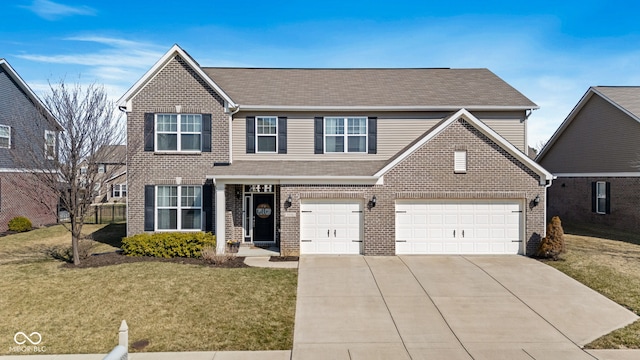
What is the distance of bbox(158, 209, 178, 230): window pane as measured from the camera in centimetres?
1588

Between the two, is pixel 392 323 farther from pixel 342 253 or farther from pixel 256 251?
pixel 256 251

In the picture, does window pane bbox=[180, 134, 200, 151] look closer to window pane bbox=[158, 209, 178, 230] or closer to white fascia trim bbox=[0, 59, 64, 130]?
window pane bbox=[158, 209, 178, 230]

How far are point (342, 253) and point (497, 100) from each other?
10.2 m

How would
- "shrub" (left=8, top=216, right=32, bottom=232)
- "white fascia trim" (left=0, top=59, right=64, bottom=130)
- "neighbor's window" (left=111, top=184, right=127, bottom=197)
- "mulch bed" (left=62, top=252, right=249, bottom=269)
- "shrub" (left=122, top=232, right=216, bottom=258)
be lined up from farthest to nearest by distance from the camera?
"neighbor's window" (left=111, top=184, right=127, bottom=197), "white fascia trim" (left=0, top=59, right=64, bottom=130), "shrub" (left=8, top=216, right=32, bottom=232), "shrub" (left=122, top=232, right=216, bottom=258), "mulch bed" (left=62, top=252, right=249, bottom=269)

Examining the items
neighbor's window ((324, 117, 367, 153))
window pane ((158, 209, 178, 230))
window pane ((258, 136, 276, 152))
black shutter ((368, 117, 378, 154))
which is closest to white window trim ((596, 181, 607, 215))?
black shutter ((368, 117, 378, 154))

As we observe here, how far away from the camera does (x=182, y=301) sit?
994 centimetres

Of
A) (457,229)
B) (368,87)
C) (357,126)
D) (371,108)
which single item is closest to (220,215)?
(357,126)

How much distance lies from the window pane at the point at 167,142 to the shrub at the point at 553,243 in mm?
15221

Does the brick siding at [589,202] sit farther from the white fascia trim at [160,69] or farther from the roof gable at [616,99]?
the white fascia trim at [160,69]

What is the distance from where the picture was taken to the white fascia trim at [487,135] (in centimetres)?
1462

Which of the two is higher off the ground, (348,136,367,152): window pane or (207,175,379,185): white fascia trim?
(348,136,367,152): window pane

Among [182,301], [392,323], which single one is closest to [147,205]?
[182,301]
